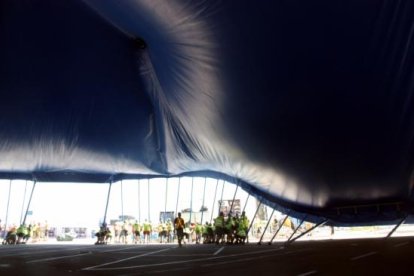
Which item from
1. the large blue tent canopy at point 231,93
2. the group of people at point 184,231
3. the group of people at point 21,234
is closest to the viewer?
the large blue tent canopy at point 231,93

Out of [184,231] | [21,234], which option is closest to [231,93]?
[184,231]

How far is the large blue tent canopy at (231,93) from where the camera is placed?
750cm

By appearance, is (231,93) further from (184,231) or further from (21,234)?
(21,234)

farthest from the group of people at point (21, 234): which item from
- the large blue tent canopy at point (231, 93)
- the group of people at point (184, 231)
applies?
the large blue tent canopy at point (231, 93)

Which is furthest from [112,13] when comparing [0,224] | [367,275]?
[0,224]

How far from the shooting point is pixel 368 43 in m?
7.15

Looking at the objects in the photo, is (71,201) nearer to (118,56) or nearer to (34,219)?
(34,219)

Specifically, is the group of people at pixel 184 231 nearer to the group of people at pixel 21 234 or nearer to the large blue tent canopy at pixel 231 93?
the large blue tent canopy at pixel 231 93

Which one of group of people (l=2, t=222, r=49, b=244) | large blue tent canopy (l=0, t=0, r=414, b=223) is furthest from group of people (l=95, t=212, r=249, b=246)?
group of people (l=2, t=222, r=49, b=244)

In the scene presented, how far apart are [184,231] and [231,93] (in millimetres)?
15393

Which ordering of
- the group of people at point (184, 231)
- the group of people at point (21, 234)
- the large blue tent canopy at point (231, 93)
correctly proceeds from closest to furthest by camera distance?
the large blue tent canopy at point (231, 93), the group of people at point (184, 231), the group of people at point (21, 234)

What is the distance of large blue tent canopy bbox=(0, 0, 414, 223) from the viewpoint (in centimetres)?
750

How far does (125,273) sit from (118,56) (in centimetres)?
826

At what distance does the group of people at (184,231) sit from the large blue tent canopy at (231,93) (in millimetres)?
2118
